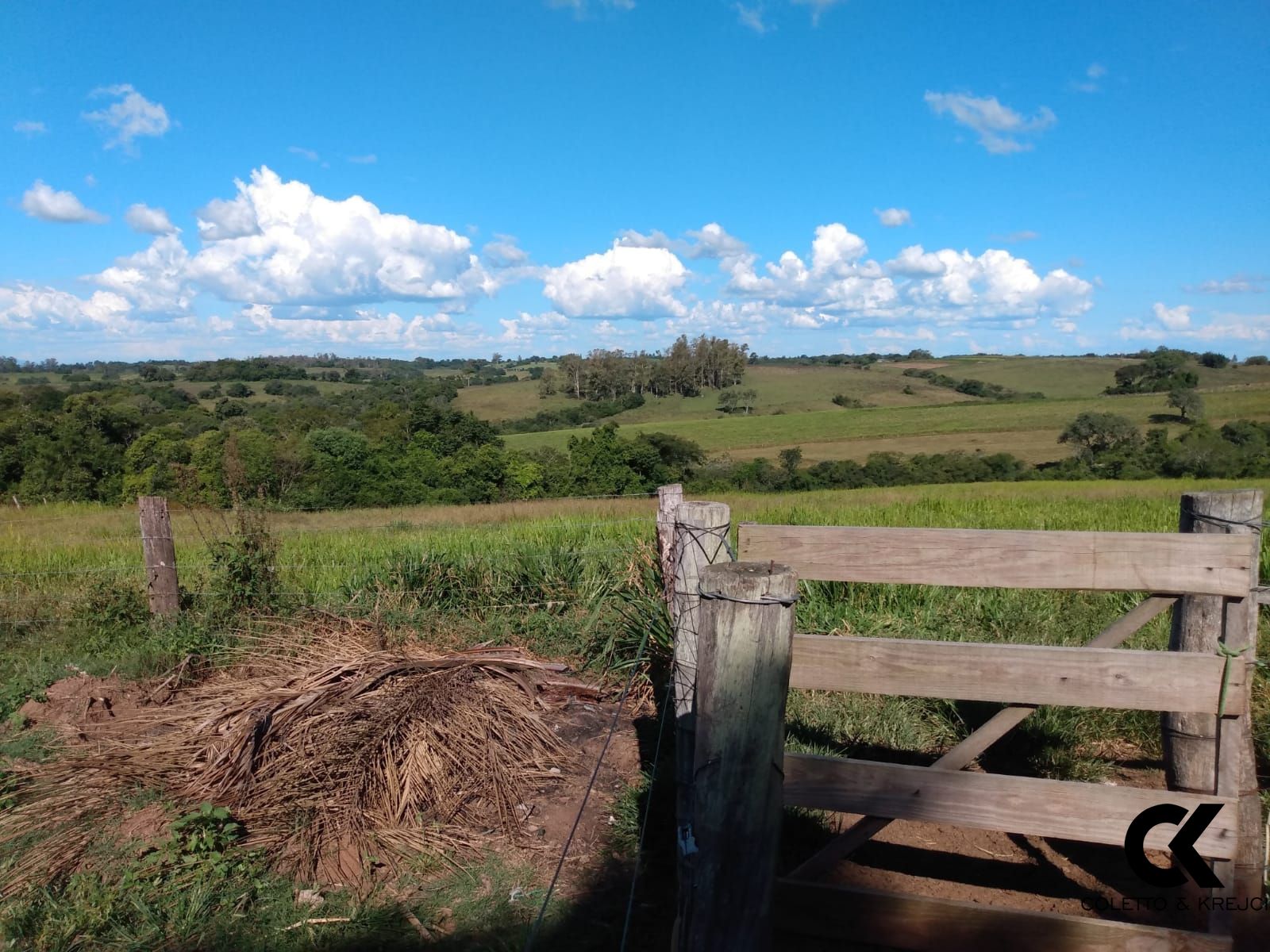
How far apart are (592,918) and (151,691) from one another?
361 cm

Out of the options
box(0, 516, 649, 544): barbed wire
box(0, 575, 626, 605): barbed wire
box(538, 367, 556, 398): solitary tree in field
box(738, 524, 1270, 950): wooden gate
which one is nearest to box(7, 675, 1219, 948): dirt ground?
box(738, 524, 1270, 950): wooden gate

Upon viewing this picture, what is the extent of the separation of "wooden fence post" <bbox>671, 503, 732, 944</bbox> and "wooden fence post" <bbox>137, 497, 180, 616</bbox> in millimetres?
4986

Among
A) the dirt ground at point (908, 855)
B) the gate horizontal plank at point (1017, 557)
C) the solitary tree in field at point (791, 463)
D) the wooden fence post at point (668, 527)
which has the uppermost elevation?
the gate horizontal plank at point (1017, 557)

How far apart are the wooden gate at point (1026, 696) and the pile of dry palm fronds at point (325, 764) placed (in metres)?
2.01

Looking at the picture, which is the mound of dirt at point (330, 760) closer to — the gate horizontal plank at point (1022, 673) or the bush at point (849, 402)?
the gate horizontal plank at point (1022, 673)

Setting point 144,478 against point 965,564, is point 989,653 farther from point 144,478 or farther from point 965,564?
point 144,478

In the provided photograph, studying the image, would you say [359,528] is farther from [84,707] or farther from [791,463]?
[791,463]

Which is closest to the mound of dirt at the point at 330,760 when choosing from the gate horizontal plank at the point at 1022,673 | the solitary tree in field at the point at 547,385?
the gate horizontal plank at the point at 1022,673

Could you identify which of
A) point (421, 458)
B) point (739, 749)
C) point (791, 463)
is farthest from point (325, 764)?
point (791, 463)

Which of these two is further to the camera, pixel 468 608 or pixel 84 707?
pixel 468 608

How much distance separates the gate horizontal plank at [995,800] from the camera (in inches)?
98.3

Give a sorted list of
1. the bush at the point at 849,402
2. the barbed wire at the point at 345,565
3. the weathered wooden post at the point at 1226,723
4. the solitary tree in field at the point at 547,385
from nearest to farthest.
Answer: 1. the weathered wooden post at the point at 1226,723
2. the barbed wire at the point at 345,565
3. the bush at the point at 849,402
4. the solitary tree in field at the point at 547,385

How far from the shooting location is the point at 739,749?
1.92 m

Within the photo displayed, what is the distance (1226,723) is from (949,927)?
3.59 feet
